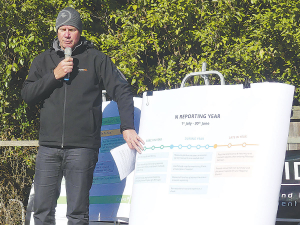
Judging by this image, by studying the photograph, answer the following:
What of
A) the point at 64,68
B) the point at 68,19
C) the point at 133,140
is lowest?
the point at 133,140

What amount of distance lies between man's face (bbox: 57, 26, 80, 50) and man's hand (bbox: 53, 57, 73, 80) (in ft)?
0.85

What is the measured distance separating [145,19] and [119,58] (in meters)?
0.60

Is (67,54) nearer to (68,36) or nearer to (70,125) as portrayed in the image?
(68,36)

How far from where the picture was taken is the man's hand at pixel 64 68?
2.98 m

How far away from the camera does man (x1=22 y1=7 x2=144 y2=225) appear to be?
3.07m

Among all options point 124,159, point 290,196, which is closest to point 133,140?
point 124,159

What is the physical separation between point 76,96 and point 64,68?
24 centimetres

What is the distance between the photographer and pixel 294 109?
210 inches

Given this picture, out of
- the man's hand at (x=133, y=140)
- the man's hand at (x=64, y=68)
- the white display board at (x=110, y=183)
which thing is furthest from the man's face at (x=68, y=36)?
the white display board at (x=110, y=183)

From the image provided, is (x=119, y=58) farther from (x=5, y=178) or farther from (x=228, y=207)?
(x=228, y=207)

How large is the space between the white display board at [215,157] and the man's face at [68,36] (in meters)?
0.80

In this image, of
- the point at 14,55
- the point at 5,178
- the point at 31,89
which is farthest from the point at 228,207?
the point at 14,55

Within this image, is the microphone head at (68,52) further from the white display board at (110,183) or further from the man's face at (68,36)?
the white display board at (110,183)

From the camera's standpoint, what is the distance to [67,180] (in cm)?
312
